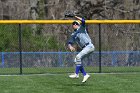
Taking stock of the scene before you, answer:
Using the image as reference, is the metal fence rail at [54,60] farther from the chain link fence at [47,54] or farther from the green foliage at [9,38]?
the green foliage at [9,38]

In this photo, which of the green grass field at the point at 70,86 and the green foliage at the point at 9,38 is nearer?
the green grass field at the point at 70,86

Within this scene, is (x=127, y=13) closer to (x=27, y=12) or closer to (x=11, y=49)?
(x=27, y=12)

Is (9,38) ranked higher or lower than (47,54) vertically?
higher

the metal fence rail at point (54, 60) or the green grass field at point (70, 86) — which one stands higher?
the green grass field at point (70, 86)

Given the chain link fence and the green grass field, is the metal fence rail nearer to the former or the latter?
the chain link fence

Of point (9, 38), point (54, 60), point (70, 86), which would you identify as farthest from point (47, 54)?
point (70, 86)

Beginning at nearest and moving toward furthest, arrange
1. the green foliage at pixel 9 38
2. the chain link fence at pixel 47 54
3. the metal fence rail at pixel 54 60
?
the green foliage at pixel 9 38, the chain link fence at pixel 47 54, the metal fence rail at pixel 54 60

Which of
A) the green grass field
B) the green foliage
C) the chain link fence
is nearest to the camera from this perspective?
the green grass field

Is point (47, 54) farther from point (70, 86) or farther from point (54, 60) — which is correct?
point (70, 86)

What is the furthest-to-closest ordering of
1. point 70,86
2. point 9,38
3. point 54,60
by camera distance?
point 54,60
point 9,38
point 70,86

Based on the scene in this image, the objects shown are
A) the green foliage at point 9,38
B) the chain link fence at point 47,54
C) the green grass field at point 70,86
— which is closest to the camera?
the green grass field at point 70,86

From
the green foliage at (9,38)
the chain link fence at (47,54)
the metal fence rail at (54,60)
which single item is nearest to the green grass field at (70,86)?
the chain link fence at (47,54)

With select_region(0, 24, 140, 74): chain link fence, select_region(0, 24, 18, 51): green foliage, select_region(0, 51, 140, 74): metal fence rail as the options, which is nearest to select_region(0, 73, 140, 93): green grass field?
select_region(0, 24, 140, 74): chain link fence

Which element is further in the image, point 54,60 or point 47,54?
point 47,54
